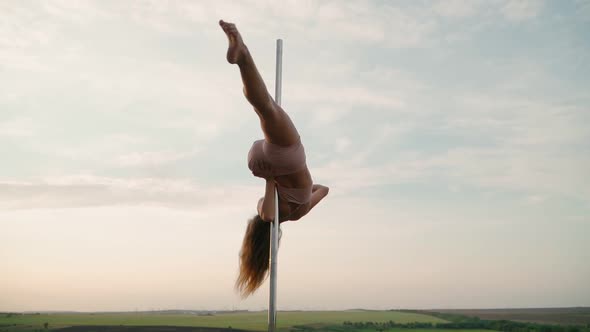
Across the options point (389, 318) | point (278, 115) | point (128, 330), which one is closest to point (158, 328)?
point (128, 330)

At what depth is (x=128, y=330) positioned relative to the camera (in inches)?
1083

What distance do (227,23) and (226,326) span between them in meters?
21.5

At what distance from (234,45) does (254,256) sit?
2.76 metres

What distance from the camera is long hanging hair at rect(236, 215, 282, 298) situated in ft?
19.9

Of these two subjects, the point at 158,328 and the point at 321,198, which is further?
the point at 158,328

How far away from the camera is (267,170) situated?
5.14 metres

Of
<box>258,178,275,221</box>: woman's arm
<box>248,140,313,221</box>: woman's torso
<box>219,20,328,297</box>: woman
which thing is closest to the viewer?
<box>219,20,328,297</box>: woman

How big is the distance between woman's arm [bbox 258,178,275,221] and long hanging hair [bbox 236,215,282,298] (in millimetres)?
871

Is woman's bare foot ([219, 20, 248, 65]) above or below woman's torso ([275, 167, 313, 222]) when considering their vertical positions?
above

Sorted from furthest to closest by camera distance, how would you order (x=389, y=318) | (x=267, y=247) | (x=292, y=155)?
(x=389, y=318) < (x=267, y=247) < (x=292, y=155)

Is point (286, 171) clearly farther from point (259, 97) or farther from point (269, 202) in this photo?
point (259, 97)

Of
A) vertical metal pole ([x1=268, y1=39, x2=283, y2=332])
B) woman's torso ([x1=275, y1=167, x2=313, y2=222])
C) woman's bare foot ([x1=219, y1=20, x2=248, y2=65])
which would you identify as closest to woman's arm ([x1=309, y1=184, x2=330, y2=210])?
woman's torso ([x1=275, y1=167, x2=313, y2=222])

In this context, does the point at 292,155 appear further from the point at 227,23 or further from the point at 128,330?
the point at 128,330

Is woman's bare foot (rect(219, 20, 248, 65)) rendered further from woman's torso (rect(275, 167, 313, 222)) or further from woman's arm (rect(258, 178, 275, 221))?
woman's torso (rect(275, 167, 313, 222))
